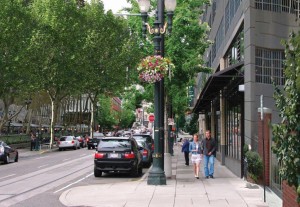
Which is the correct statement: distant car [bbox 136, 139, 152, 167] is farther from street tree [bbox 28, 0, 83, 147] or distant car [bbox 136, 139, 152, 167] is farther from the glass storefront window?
street tree [bbox 28, 0, 83, 147]

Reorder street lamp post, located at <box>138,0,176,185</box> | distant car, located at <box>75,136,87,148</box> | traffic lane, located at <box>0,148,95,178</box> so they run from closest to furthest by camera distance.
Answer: street lamp post, located at <box>138,0,176,185</box>
traffic lane, located at <box>0,148,95,178</box>
distant car, located at <box>75,136,87,148</box>

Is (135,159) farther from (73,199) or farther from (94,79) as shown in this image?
(94,79)

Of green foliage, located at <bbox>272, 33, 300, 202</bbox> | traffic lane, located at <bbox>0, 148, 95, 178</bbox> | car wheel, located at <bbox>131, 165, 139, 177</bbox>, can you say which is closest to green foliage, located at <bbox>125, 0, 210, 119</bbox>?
car wheel, located at <bbox>131, 165, 139, 177</bbox>

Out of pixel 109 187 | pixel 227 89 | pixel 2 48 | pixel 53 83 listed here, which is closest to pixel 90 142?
pixel 53 83

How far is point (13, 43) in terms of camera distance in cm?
4100

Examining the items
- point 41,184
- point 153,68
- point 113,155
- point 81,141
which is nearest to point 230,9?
point 153,68

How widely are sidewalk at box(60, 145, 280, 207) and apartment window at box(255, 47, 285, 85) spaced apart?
145 inches

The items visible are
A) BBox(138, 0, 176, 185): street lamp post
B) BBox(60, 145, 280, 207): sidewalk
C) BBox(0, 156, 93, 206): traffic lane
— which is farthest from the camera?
BBox(138, 0, 176, 185): street lamp post

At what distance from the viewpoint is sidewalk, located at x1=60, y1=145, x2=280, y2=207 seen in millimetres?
11664

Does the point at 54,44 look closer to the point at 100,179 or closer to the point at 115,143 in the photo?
the point at 115,143

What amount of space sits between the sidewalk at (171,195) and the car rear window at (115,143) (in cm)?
362

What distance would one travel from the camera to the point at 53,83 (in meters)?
47.2

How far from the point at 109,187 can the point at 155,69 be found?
164 inches

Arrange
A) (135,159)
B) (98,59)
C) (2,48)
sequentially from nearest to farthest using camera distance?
1. (135,159)
2. (2,48)
3. (98,59)
